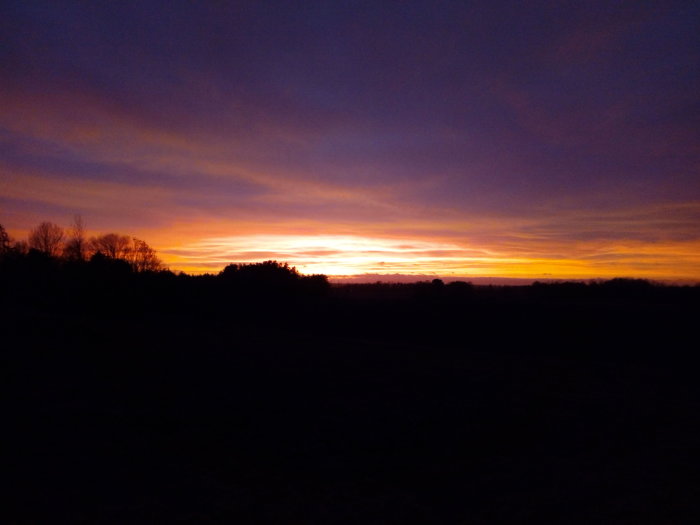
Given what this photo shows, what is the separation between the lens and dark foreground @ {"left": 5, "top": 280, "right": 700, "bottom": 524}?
24.0ft

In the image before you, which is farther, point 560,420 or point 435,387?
point 435,387

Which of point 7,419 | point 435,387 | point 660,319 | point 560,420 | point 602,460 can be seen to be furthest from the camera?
point 660,319

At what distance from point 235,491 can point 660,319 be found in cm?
2600

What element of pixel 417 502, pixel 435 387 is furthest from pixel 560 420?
pixel 417 502

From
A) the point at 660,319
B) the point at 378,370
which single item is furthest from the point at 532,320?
the point at 378,370

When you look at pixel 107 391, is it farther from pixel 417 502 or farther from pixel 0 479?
pixel 417 502

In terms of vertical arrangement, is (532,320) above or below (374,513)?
above

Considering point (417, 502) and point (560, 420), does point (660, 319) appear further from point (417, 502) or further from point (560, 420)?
point (417, 502)

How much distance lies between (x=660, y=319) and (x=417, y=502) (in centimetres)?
2468

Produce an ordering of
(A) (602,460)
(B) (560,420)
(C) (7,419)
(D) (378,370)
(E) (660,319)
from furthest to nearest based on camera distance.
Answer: (E) (660,319)
(D) (378,370)
(B) (560,420)
(C) (7,419)
(A) (602,460)

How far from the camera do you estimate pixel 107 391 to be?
13.0 meters

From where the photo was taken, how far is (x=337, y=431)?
10.7 m

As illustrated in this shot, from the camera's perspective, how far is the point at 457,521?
7.00 metres

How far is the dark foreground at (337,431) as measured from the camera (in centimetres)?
731
